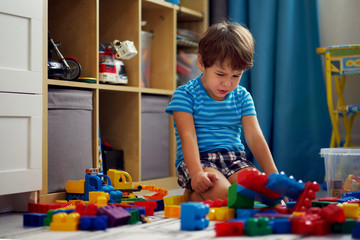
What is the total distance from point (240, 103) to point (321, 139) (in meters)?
0.98

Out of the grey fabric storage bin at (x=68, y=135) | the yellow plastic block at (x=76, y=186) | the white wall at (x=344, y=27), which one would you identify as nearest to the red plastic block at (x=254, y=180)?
the yellow plastic block at (x=76, y=186)

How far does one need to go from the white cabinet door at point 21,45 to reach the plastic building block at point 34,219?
476mm

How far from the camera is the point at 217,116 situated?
177cm

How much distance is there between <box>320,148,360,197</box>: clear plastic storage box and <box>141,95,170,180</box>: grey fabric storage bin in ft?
2.72

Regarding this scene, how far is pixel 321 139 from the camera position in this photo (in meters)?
2.63

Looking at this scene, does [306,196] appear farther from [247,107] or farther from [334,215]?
[247,107]

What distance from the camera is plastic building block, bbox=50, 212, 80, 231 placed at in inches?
47.4

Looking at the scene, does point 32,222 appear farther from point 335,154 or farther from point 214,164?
point 335,154

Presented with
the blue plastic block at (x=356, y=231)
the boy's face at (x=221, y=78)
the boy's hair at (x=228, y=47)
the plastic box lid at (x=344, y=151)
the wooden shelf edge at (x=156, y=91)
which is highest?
the boy's hair at (x=228, y=47)

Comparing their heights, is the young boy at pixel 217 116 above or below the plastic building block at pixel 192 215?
above

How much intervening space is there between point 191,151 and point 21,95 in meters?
0.58

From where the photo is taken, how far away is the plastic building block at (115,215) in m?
1.21

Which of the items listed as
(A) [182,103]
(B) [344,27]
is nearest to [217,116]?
(A) [182,103]

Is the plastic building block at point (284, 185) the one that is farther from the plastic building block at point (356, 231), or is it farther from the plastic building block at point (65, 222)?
the plastic building block at point (65, 222)
